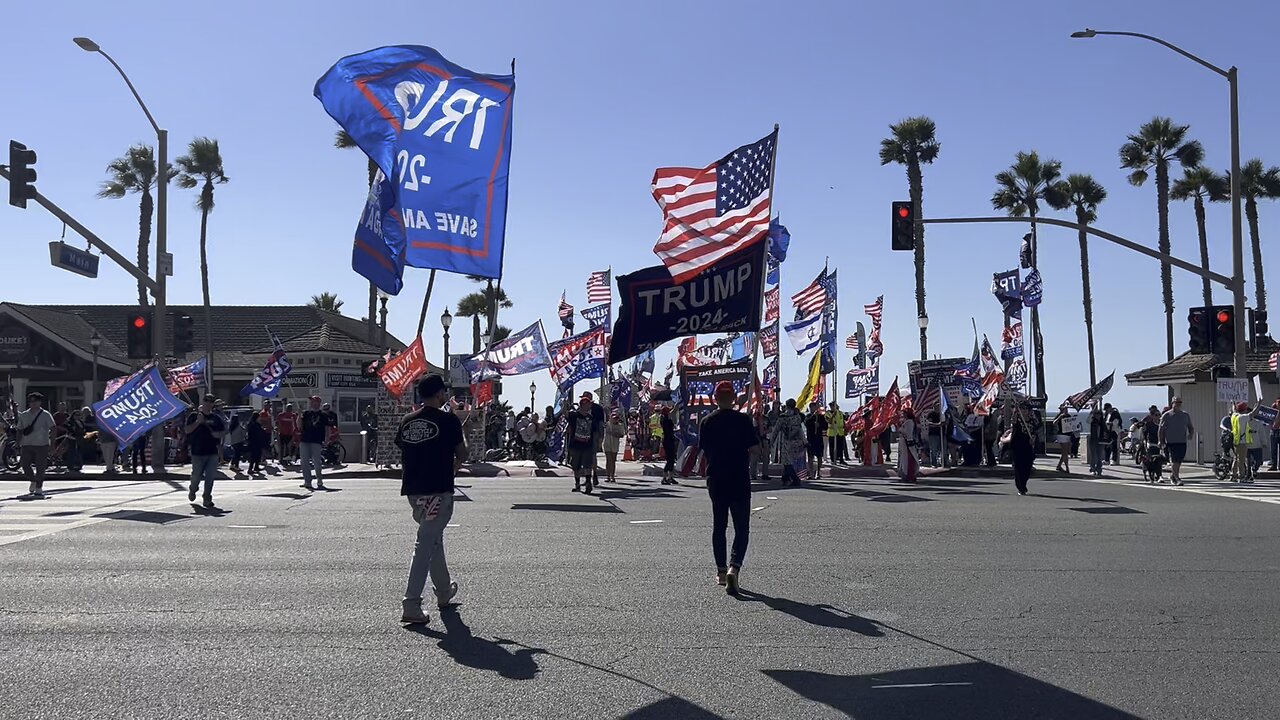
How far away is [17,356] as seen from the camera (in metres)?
45.3

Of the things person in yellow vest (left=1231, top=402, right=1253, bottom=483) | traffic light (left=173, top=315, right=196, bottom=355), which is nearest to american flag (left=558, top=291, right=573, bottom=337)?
traffic light (left=173, top=315, right=196, bottom=355)

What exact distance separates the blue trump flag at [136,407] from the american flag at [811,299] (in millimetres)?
18488

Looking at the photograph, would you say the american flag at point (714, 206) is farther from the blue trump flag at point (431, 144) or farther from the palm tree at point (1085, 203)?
the palm tree at point (1085, 203)

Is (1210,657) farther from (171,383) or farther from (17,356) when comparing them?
(17,356)

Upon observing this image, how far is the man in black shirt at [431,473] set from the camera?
8812 mm

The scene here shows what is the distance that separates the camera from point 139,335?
26.8 m

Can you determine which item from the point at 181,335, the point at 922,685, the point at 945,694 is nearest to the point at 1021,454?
the point at 922,685

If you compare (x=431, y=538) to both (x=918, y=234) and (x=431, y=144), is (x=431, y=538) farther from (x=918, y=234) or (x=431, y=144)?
(x=918, y=234)

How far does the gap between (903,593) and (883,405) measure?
60.8 ft

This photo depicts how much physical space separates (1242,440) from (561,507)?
570 inches

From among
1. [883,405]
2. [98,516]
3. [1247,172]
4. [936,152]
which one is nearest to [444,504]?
[98,516]

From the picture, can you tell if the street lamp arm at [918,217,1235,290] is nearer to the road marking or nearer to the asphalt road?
the asphalt road

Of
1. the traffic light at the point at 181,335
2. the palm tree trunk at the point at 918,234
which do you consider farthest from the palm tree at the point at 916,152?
the traffic light at the point at 181,335

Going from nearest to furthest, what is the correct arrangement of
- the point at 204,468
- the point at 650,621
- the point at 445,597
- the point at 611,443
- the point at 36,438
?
the point at 650,621 → the point at 445,597 → the point at 204,468 → the point at 36,438 → the point at 611,443
